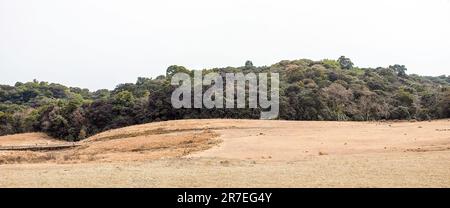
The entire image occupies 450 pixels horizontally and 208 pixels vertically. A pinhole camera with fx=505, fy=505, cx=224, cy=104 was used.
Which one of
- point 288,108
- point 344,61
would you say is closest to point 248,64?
Answer: point 344,61

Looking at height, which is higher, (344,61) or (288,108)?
(344,61)

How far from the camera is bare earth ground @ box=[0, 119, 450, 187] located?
13.1 m

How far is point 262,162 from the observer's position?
18516 mm

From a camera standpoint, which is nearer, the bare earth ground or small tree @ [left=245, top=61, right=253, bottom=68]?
the bare earth ground

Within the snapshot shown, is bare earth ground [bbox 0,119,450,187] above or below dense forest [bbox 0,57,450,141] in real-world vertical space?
below

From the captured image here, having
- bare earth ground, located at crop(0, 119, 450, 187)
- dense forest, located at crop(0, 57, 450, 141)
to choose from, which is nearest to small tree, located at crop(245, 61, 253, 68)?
dense forest, located at crop(0, 57, 450, 141)

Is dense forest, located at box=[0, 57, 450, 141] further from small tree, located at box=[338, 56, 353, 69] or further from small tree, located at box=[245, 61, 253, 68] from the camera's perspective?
small tree, located at box=[338, 56, 353, 69]

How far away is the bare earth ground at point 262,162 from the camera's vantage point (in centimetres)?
1313

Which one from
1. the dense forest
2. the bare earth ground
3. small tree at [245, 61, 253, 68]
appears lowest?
the bare earth ground

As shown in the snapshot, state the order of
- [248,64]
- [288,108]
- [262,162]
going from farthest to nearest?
1. [248,64]
2. [288,108]
3. [262,162]

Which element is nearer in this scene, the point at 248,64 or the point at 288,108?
the point at 288,108

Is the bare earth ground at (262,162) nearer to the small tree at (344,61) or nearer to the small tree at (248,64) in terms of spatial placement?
the small tree at (248,64)

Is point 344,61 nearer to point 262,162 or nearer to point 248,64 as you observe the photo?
point 248,64
